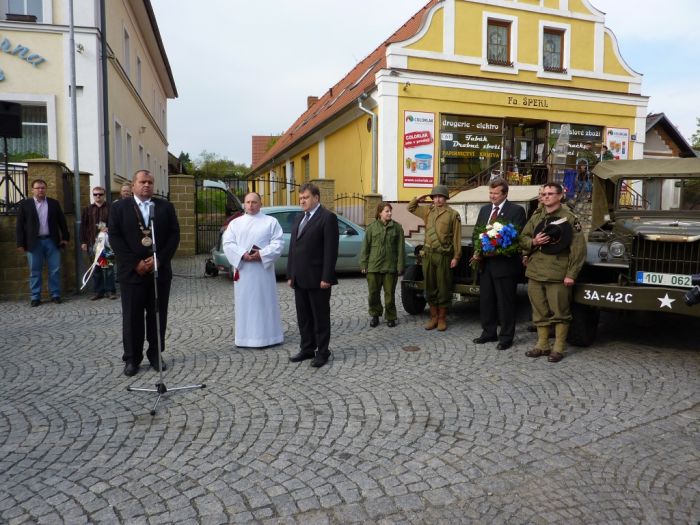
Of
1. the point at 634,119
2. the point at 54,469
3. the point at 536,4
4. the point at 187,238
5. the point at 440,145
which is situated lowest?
the point at 54,469

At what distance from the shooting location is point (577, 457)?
3674 mm

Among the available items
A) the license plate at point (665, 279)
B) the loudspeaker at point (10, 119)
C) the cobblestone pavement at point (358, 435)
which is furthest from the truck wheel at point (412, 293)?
the loudspeaker at point (10, 119)

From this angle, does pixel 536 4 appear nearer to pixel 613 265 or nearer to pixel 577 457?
pixel 613 265

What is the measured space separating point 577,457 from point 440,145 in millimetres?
15088

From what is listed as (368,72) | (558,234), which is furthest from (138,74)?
(558,234)

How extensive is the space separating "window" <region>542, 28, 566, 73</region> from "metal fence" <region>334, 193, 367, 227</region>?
7.88 metres

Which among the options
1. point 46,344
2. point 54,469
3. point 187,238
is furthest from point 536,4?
point 54,469

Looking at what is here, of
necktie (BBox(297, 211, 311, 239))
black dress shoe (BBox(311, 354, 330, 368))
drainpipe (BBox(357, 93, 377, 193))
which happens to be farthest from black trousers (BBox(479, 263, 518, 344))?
drainpipe (BBox(357, 93, 377, 193))

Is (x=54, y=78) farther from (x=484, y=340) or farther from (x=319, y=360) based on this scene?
(x=484, y=340)

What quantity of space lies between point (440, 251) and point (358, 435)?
3.62 metres

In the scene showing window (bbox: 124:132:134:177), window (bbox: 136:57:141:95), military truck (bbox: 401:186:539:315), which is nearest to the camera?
military truck (bbox: 401:186:539:315)

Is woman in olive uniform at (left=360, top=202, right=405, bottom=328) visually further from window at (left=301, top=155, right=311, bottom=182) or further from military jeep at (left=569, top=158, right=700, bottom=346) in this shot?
window at (left=301, top=155, right=311, bottom=182)

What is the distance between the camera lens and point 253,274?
6.51 metres

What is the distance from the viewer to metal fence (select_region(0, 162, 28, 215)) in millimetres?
10016
